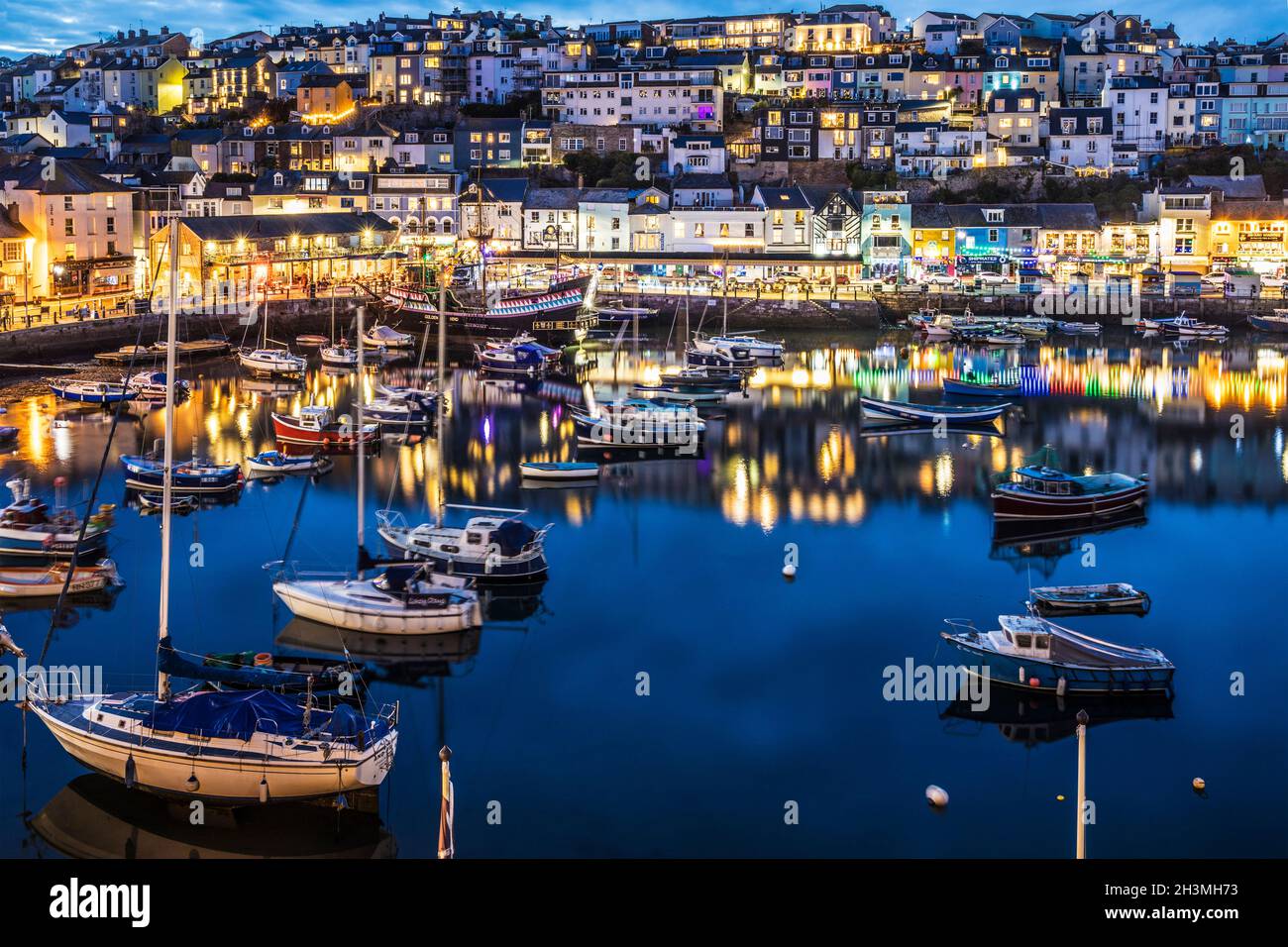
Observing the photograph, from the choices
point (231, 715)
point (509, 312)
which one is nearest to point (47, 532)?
point (231, 715)

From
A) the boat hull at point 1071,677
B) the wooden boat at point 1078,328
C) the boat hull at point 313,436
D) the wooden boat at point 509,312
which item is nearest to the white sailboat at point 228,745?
the boat hull at point 1071,677

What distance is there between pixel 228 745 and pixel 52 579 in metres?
4.99

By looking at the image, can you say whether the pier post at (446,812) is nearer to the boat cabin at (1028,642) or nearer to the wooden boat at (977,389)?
the boat cabin at (1028,642)

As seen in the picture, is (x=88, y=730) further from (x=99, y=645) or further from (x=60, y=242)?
(x=60, y=242)

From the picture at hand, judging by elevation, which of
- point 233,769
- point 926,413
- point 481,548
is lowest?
point 233,769

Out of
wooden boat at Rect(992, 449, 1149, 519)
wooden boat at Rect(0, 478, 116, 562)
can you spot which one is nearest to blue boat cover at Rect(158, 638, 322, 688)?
wooden boat at Rect(0, 478, 116, 562)

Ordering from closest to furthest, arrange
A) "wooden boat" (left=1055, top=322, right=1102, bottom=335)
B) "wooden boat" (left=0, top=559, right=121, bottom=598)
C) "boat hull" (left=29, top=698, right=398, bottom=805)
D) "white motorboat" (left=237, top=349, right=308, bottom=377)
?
"boat hull" (left=29, top=698, right=398, bottom=805)
"wooden boat" (left=0, top=559, right=121, bottom=598)
"white motorboat" (left=237, top=349, right=308, bottom=377)
"wooden boat" (left=1055, top=322, right=1102, bottom=335)

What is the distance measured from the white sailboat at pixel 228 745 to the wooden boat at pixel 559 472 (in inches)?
336

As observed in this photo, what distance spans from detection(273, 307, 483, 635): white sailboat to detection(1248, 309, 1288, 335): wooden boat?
27224mm

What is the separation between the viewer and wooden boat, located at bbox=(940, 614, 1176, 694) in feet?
34.3

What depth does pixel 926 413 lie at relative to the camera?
69.3ft

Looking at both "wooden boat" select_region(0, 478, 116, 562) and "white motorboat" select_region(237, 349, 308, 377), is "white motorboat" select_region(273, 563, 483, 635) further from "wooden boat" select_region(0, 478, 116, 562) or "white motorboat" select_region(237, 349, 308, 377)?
"white motorboat" select_region(237, 349, 308, 377)

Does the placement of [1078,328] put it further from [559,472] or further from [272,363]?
[559,472]
